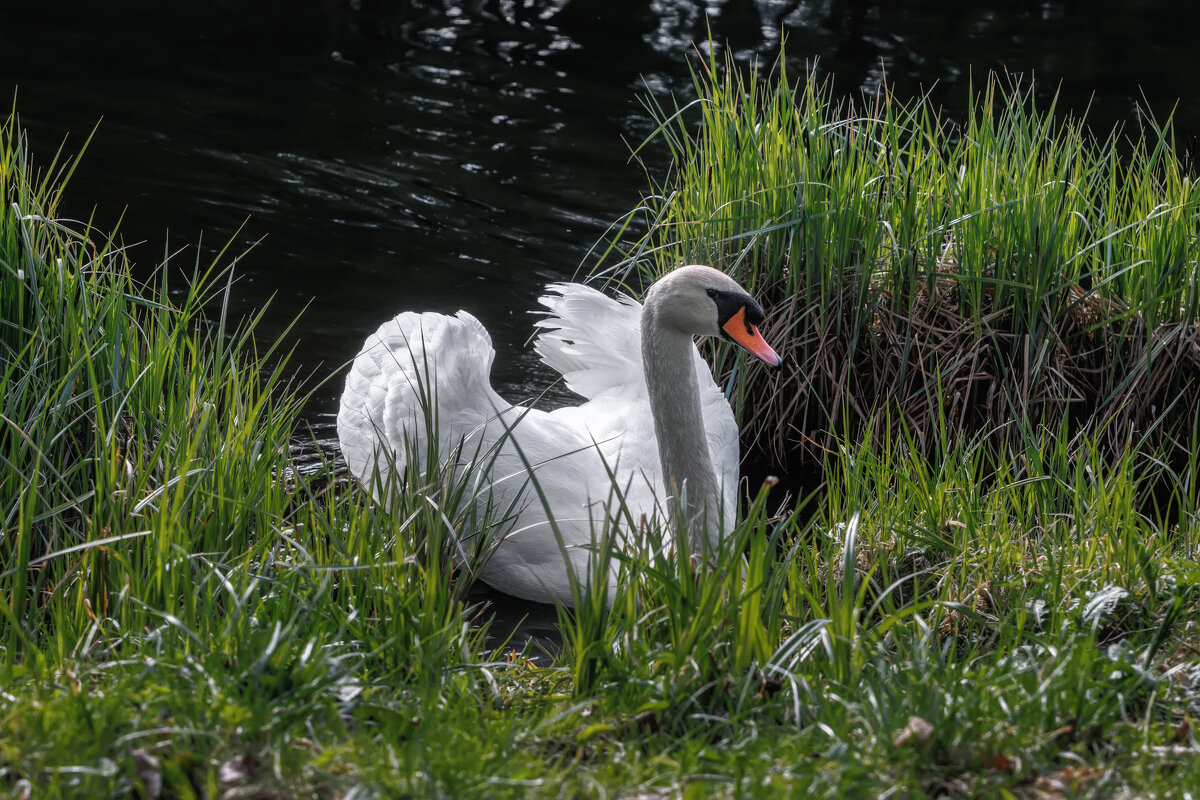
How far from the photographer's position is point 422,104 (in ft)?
34.3

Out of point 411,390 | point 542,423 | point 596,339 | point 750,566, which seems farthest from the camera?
point 596,339

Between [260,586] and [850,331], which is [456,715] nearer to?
[260,586]

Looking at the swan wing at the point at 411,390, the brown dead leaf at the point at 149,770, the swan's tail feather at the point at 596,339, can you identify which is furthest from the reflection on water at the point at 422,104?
the brown dead leaf at the point at 149,770

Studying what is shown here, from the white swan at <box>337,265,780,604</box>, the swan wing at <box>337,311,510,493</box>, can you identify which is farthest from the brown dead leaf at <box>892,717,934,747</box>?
the swan wing at <box>337,311,510,493</box>

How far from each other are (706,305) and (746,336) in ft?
0.58

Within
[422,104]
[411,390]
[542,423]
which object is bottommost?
[542,423]

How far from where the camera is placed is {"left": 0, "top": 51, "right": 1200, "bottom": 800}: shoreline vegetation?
2480 mm

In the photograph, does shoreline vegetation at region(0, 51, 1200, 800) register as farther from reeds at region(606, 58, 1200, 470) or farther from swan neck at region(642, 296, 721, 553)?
swan neck at region(642, 296, 721, 553)

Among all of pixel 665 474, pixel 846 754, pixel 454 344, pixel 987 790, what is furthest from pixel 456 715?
pixel 454 344

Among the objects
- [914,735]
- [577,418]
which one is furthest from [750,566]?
[577,418]

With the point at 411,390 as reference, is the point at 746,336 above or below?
above

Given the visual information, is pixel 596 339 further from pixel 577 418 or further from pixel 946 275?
pixel 946 275

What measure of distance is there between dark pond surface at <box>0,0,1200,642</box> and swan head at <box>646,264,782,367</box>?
223 centimetres

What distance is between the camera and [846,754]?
244 cm
